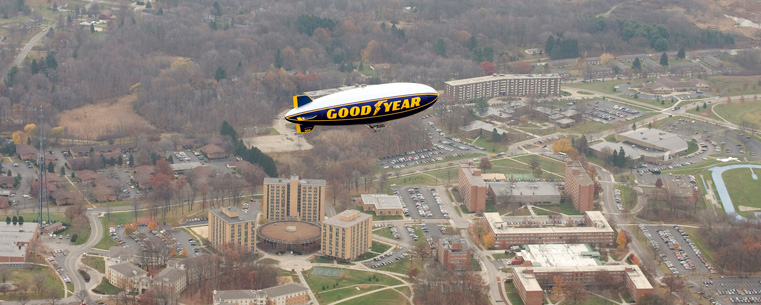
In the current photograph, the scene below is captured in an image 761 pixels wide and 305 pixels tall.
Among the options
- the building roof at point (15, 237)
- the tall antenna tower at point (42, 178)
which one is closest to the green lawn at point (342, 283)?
the building roof at point (15, 237)

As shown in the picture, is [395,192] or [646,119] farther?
[646,119]

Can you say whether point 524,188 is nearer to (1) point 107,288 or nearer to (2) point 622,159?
(2) point 622,159

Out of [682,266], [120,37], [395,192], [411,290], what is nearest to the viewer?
[411,290]

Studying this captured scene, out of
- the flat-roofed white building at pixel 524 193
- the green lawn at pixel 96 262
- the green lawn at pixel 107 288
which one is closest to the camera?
the green lawn at pixel 107 288

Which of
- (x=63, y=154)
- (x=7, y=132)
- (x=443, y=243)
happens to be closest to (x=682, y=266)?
(x=443, y=243)

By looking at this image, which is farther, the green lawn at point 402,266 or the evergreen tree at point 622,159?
the evergreen tree at point 622,159

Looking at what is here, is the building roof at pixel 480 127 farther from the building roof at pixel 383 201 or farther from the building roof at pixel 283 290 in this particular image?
the building roof at pixel 283 290

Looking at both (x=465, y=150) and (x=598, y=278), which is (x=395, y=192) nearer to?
(x=465, y=150)

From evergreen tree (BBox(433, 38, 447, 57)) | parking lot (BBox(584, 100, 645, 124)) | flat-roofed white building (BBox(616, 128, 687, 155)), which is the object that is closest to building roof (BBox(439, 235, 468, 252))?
flat-roofed white building (BBox(616, 128, 687, 155))
